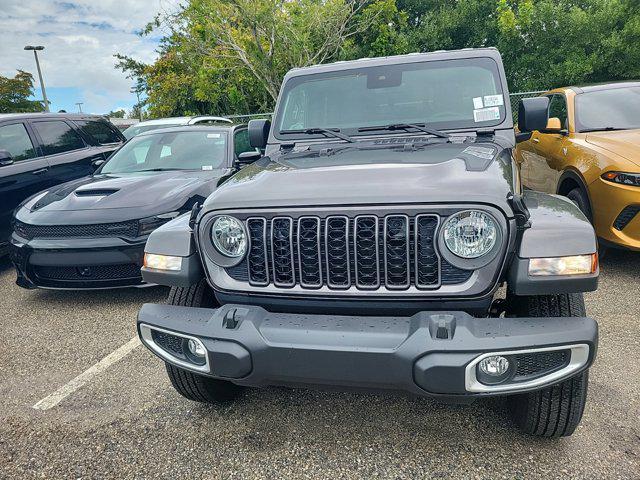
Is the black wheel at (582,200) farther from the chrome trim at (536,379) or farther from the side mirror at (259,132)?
the chrome trim at (536,379)

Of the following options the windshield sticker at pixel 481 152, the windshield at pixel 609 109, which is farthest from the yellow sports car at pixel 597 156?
the windshield sticker at pixel 481 152

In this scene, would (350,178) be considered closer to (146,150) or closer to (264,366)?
(264,366)

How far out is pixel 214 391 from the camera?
2.67 meters

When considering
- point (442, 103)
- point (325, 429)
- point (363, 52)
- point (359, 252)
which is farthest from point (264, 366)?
point (363, 52)

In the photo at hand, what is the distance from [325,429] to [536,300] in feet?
4.16

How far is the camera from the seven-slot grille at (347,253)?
1.99 metres

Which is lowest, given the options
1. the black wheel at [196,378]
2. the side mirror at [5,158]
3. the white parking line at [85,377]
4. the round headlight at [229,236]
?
the white parking line at [85,377]

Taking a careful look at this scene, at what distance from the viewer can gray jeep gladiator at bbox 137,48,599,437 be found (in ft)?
6.11

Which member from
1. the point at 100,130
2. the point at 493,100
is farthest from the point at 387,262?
the point at 100,130

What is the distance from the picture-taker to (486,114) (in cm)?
312

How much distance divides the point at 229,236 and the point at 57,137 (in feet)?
18.4

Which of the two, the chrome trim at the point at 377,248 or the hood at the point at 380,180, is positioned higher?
the hood at the point at 380,180

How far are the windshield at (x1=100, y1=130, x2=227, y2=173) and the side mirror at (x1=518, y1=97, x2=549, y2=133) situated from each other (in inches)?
126

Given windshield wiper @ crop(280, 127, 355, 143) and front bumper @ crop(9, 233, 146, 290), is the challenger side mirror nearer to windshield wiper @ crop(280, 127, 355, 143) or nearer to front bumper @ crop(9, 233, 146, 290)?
windshield wiper @ crop(280, 127, 355, 143)
